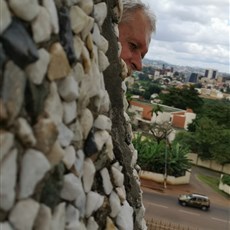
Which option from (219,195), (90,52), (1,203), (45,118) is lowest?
(219,195)

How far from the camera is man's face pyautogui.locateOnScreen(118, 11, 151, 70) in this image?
10.6ft

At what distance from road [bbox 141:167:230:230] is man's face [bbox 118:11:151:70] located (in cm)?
1688

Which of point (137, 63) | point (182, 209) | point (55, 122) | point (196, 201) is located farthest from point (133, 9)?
point (196, 201)

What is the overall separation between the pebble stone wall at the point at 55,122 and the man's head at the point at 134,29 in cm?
104

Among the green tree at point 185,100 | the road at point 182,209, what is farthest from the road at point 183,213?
the green tree at point 185,100

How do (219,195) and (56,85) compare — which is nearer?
(56,85)

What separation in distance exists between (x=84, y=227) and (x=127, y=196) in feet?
2.83

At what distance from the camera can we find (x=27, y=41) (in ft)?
4.59

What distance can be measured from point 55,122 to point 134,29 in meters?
1.84

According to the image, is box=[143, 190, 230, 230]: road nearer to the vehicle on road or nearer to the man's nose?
the vehicle on road

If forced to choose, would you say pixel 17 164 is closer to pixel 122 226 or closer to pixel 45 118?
pixel 45 118

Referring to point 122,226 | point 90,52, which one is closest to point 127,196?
point 122,226

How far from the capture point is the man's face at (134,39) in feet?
10.6

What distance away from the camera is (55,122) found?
153cm
